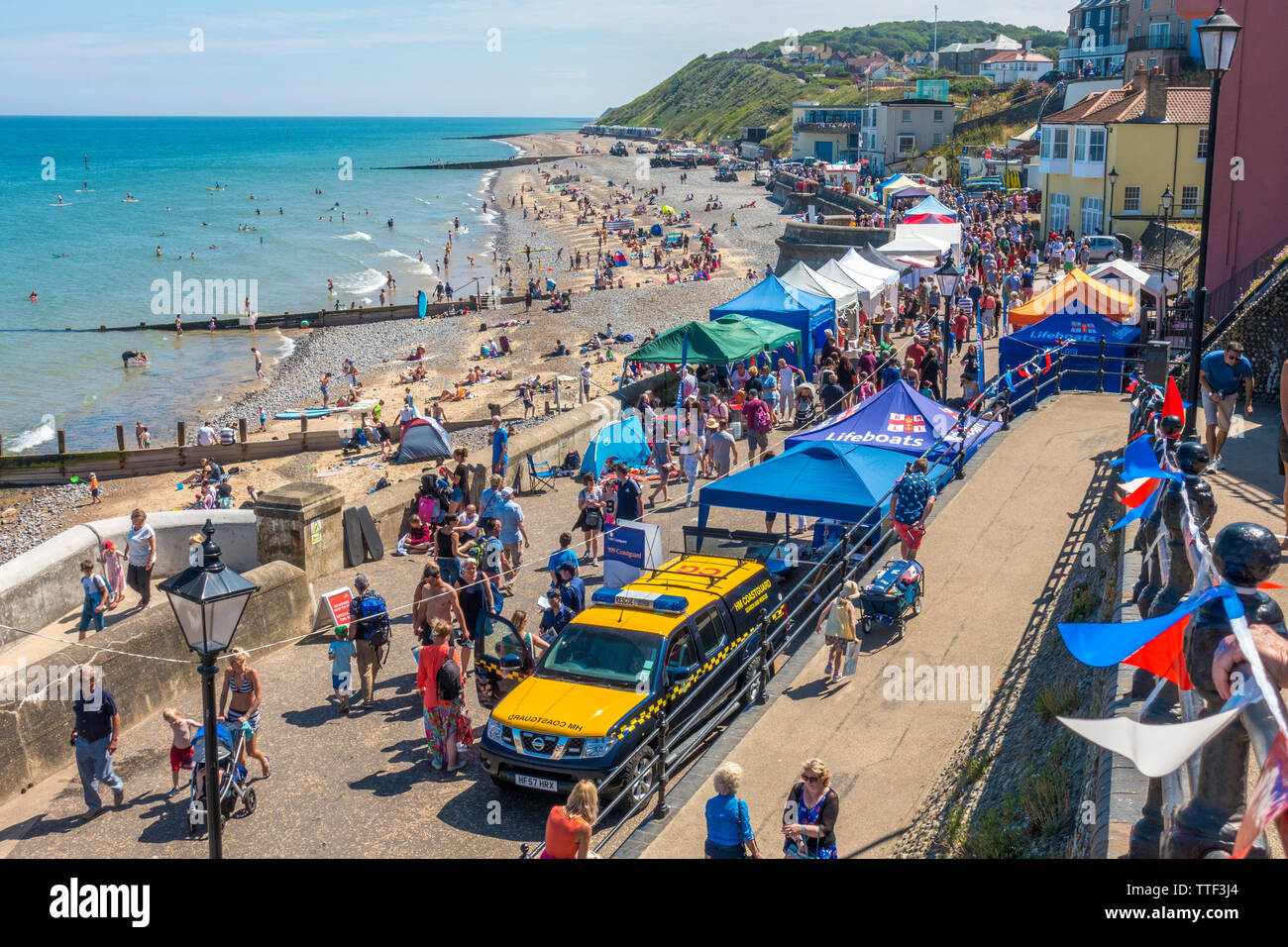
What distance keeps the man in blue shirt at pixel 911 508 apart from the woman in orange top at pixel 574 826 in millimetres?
6048

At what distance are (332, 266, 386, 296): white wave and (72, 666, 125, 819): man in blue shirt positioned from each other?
58780 mm

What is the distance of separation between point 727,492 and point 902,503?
8.07 feet

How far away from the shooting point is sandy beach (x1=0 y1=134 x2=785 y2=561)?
1125 inches

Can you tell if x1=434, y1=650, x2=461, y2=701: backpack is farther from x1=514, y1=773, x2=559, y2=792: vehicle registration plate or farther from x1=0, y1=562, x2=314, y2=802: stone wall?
x1=0, y1=562, x2=314, y2=802: stone wall

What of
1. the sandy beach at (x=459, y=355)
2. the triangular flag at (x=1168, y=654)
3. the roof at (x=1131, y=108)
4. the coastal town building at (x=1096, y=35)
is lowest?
the sandy beach at (x=459, y=355)

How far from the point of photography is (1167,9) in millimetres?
84938

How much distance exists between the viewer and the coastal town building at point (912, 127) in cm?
9262

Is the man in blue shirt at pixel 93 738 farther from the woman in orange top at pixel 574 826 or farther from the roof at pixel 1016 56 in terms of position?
the roof at pixel 1016 56

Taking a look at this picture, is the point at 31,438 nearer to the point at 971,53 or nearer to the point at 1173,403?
the point at 1173,403

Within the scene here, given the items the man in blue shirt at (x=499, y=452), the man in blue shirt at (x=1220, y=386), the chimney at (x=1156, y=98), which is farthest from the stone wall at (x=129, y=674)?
the chimney at (x=1156, y=98)

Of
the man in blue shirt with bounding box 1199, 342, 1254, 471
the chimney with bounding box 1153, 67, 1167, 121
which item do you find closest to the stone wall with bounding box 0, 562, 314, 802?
the man in blue shirt with bounding box 1199, 342, 1254, 471

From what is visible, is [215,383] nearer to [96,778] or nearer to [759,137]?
[96,778]

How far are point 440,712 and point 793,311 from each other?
16.4m

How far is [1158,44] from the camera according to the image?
6969cm
